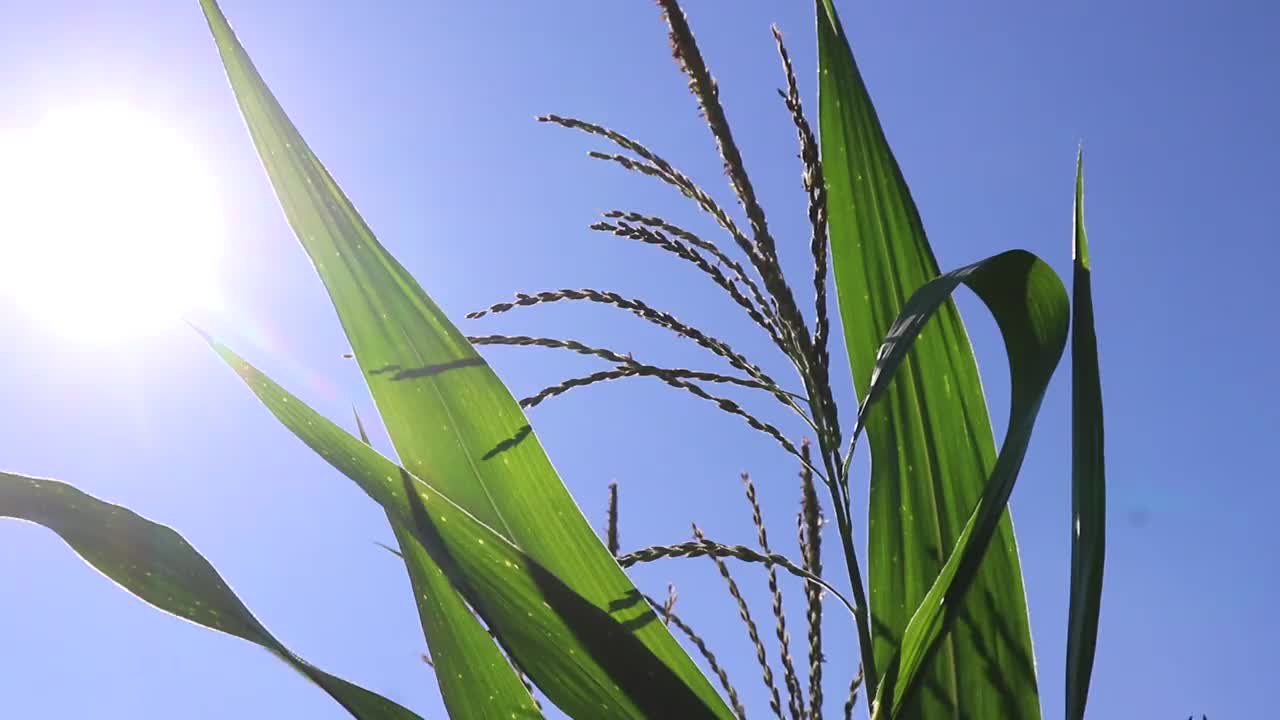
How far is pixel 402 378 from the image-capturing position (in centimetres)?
85

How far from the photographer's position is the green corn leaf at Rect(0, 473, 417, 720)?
75 centimetres

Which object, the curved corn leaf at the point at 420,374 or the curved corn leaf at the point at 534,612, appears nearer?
the curved corn leaf at the point at 534,612

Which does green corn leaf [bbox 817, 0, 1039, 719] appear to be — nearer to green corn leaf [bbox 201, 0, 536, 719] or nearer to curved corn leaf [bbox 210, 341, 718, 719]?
curved corn leaf [bbox 210, 341, 718, 719]

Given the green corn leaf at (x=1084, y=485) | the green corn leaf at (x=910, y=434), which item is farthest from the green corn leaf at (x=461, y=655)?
the green corn leaf at (x=1084, y=485)

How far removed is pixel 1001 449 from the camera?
2.51ft

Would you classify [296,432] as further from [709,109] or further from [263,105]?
[709,109]

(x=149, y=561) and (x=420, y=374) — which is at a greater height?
(x=420, y=374)

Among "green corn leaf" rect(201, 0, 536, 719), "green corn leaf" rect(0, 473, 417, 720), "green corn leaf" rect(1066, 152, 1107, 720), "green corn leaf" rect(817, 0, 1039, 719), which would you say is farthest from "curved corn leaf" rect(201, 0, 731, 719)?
"green corn leaf" rect(1066, 152, 1107, 720)

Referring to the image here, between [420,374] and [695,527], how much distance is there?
10.7 inches

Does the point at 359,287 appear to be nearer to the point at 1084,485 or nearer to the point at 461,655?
the point at 461,655

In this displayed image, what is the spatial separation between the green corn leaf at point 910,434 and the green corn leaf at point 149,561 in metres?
0.40

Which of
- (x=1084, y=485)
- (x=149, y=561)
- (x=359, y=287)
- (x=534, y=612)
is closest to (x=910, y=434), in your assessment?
(x=1084, y=485)

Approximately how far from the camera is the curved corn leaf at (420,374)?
852mm

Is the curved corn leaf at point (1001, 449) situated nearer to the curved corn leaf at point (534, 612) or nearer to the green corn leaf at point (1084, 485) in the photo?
the green corn leaf at point (1084, 485)
